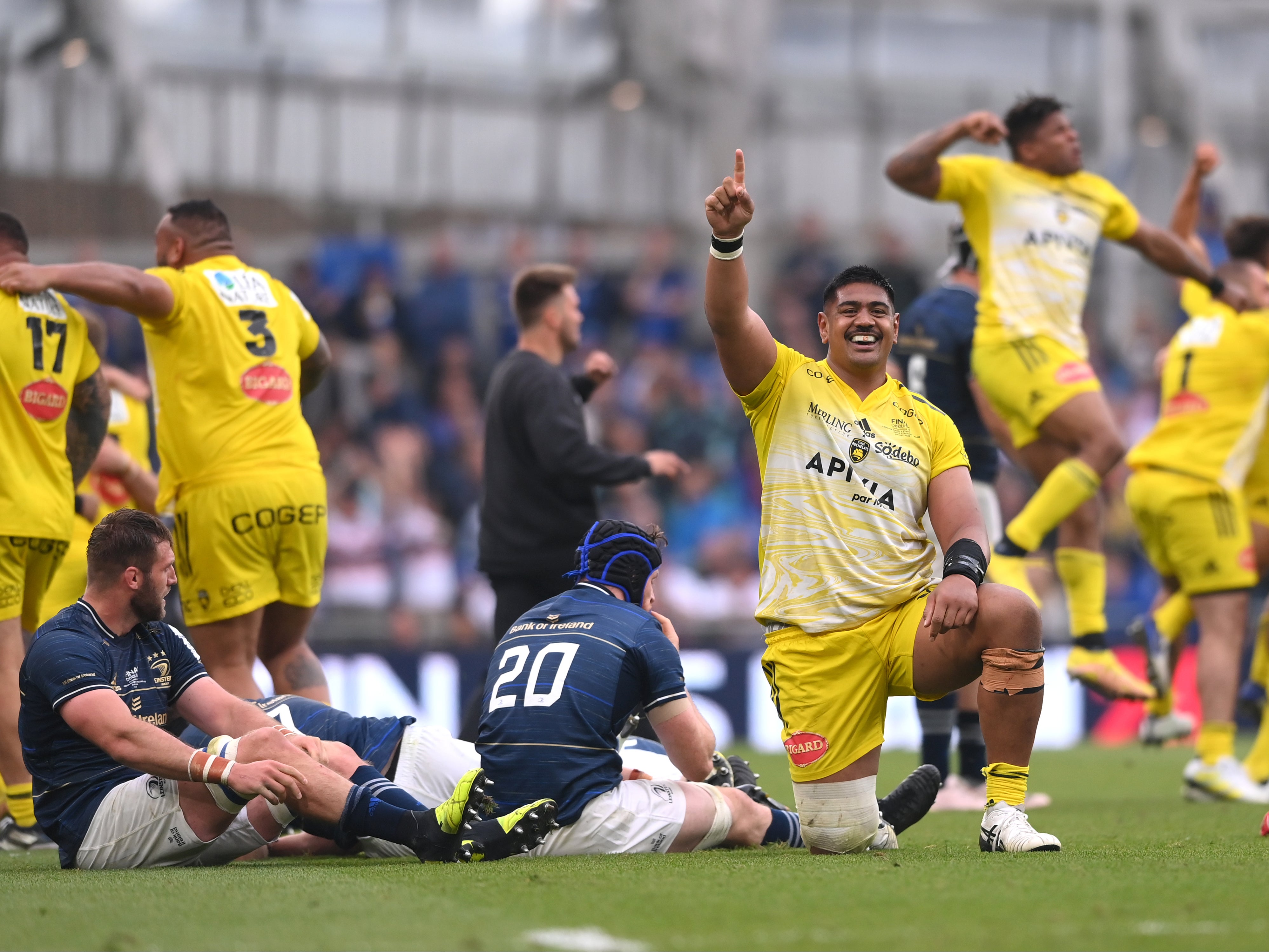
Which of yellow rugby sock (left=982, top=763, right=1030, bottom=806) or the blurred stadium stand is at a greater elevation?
the blurred stadium stand

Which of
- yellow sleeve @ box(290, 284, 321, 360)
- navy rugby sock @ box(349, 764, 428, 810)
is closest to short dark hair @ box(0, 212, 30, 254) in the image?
yellow sleeve @ box(290, 284, 321, 360)

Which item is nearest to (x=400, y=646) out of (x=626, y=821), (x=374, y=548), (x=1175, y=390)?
(x=374, y=548)

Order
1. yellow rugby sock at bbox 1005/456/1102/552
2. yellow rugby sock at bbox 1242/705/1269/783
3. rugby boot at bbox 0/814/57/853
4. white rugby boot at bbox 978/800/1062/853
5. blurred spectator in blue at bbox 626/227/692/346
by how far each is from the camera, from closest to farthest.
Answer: white rugby boot at bbox 978/800/1062/853
rugby boot at bbox 0/814/57/853
yellow rugby sock at bbox 1005/456/1102/552
yellow rugby sock at bbox 1242/705/1269/783
blurred spectator in blue at bbox 626/227/692/346

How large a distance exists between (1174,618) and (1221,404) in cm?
142

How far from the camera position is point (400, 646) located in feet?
42.5

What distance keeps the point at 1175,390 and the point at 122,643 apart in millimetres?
6021

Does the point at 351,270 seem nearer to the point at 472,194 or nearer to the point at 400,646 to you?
the point at 472,194

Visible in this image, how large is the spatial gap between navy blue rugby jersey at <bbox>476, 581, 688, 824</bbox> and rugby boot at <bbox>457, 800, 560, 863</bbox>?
0.14m

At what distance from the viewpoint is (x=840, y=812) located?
18.5ft

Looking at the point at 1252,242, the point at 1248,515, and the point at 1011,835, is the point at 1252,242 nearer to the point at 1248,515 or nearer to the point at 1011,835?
the point at 1248,515

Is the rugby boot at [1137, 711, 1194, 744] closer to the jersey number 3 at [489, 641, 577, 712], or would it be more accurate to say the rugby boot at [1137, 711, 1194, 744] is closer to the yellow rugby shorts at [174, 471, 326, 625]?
the jersey number 3 at [489, 641, 577, 712]

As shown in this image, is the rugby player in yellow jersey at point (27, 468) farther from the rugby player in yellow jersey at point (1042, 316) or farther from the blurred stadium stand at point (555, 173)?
the blurred stadium stand at point (555, 173)

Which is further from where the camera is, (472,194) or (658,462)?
(472,194)

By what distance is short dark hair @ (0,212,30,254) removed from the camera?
275 inches
